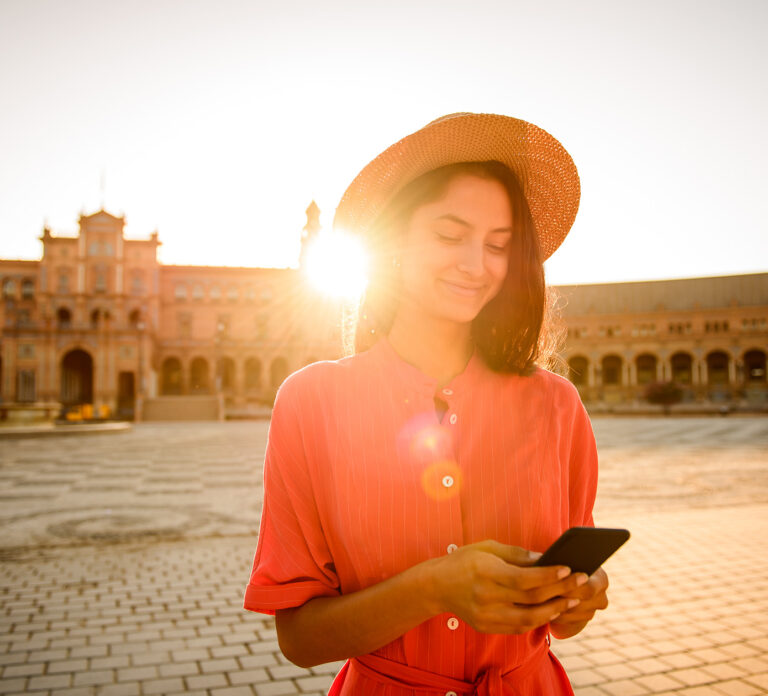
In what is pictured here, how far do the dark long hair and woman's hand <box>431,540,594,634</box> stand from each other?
624 millimetres

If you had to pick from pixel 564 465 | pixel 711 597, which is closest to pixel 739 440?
pixel 711 597

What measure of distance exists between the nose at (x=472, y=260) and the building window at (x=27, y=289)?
69330mm

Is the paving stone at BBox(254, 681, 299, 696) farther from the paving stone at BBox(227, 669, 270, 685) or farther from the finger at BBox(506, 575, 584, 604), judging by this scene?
the finger at BBox(506, 575, 584, 604)

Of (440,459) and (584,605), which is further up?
(440,459)

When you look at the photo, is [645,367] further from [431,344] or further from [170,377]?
[431,344]

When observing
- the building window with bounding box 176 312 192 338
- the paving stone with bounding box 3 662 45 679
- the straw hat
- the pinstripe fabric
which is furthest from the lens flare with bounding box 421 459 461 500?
the building window with bounding box 176 312 192 338

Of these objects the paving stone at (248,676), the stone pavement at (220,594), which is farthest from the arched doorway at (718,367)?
the paving stone at (248,676)

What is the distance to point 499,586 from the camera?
4.28 ft

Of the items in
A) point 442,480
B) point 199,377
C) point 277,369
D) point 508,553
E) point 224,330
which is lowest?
point 199,377

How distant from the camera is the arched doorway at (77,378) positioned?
182 feet

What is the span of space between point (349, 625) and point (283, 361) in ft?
→ 217

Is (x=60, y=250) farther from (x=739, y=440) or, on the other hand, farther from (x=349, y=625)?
(x=349, y=625)

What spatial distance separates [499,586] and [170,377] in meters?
67.0

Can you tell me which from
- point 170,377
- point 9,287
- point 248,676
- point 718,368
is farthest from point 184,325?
point 248,676
